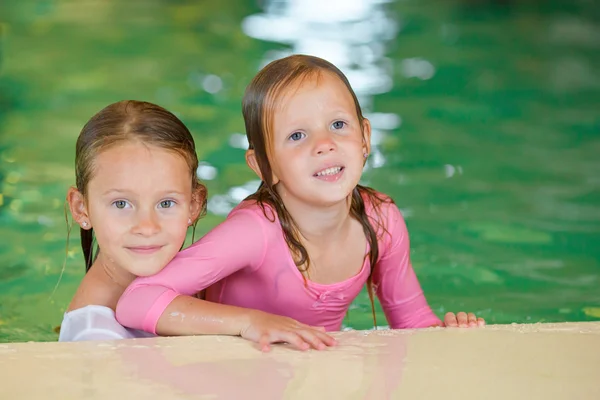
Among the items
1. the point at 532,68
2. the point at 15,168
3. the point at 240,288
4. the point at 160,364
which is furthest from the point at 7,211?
the point at 532,68

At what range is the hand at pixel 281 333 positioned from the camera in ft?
7.16

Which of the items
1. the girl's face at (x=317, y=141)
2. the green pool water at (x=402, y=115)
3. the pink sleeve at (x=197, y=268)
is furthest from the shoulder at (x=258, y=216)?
the green pool water at (x=402, y=115)

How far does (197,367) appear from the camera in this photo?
2057mm

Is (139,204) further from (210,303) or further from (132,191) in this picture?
(210,303)

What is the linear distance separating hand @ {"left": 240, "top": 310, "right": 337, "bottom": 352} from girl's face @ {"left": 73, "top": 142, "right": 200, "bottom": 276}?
1.23 ft

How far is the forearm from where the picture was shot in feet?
7.56

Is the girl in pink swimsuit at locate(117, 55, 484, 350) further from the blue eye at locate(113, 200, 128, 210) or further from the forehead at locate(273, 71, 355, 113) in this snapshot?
the blue eye at locate(113, 200, 128, 210)

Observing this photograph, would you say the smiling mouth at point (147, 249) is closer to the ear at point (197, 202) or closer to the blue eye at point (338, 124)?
the ear at point (197, 202)

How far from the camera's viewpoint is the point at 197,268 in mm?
2510

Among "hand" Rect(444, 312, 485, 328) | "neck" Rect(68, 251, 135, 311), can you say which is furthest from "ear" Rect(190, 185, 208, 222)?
"hand" Rect(444, 312, 485, 328)

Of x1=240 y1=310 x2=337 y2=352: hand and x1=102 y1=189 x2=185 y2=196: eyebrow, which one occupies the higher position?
x1=102 y1=189 x2=185 y2=196: eyebrow

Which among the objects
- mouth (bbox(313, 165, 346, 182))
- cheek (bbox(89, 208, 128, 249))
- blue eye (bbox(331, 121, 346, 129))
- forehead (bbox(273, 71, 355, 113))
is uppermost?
forehead (bbox(273, 71, 355, 113))

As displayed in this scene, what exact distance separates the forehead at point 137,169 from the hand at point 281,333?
469 millimetres

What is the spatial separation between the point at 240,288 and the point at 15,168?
8.65ft
